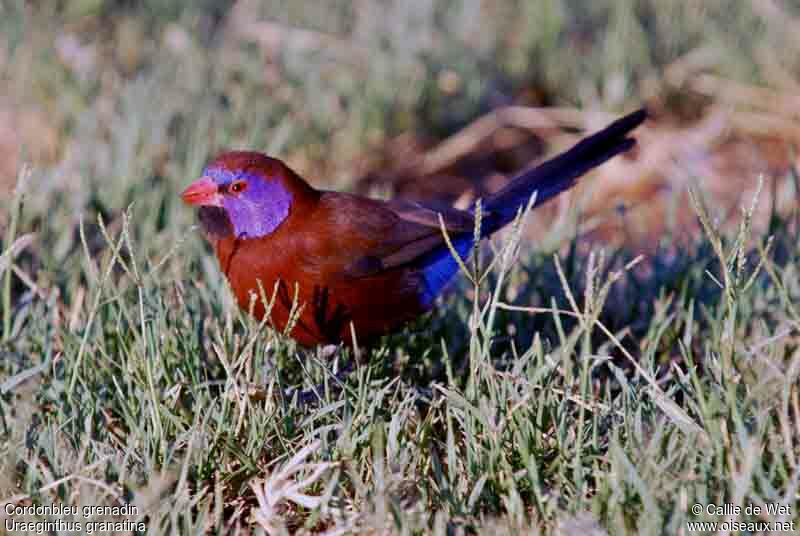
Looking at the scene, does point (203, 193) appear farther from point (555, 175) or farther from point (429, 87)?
point (429, 87)

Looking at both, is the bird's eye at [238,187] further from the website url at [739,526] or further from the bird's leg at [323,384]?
the website url at [739,526]

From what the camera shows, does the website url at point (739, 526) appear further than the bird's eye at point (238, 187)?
No

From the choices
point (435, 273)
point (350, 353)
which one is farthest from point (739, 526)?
point (350, 353)

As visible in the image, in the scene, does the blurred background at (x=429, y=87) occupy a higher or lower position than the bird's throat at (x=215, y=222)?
higher

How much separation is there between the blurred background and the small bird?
1.45 metres

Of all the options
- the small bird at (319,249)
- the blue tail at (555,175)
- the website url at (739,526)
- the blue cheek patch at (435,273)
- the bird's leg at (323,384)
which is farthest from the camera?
the blue tail at (555,175)

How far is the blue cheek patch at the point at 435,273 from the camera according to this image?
3346 millimetres

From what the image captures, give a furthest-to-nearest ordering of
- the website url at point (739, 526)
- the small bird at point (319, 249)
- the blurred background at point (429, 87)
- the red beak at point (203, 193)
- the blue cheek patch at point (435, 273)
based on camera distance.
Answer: the blurred background at point (429, 87) < the blue cheek patch at point (435, 273) < the red beak at point (203, 193) < the small bird at point (319, 249) < the website url at point (739, 526)

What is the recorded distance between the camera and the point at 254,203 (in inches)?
128

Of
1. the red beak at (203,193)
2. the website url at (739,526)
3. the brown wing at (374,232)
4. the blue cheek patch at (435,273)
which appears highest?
the red beak at (203,193)

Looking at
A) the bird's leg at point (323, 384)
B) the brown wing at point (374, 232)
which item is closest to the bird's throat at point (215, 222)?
the brown wing at point (374, 232)

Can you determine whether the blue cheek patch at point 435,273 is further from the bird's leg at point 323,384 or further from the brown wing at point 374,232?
the bird's leg at point 323,384

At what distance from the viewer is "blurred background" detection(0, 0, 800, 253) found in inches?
198

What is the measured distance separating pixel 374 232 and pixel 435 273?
227 mm
